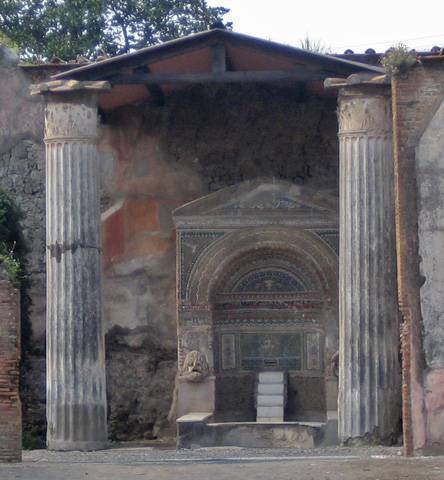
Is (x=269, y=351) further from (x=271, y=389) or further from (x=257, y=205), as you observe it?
(x=257, y=205)

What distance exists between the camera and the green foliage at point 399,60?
19.9 m

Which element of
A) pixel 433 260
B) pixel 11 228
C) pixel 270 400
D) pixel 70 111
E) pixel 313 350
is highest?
pixel 70 111

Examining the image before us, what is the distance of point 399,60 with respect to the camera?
1992 centimetres

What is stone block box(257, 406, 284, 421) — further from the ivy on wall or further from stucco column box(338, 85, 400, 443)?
the ivy on wall

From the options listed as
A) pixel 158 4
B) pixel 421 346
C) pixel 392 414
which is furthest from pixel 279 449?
pixel 158 4

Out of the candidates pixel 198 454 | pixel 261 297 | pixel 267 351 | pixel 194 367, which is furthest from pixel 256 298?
pixel 198 454

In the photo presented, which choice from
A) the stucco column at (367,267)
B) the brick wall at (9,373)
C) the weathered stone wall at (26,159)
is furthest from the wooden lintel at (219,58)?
the brick wall at (9,373)

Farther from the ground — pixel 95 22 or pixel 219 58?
pixel 95 22

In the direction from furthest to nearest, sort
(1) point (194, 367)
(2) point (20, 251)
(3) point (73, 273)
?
(1) point (194, 367), (2) point (20, 251), (3) point (73, 273)

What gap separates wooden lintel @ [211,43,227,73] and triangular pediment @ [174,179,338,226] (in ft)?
7.48

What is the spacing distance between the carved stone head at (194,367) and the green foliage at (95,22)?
1229 cm

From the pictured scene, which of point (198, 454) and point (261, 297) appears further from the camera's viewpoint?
point (261, 297)

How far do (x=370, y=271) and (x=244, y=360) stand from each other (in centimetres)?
351

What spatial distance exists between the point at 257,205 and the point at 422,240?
Result: 5320 mm
